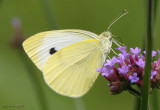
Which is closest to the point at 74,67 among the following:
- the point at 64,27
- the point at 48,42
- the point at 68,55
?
the point at 68,55

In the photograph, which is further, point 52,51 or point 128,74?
point 52,51

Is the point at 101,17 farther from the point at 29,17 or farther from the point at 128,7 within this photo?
the point at 29,17

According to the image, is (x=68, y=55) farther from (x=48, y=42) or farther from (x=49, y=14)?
(x=49, y=14)

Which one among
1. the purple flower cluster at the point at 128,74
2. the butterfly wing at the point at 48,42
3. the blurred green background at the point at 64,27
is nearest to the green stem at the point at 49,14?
the butterfly wing at the point at 48,42

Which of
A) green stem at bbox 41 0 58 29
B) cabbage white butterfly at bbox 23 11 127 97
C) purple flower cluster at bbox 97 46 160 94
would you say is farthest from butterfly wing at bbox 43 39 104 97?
purple flower cluster at bbox 97 46 160 94

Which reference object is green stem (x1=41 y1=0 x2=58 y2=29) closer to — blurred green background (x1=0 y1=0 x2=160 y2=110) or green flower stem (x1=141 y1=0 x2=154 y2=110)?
blurred green background (x1=0 y1=0 x2=160 y2=110)

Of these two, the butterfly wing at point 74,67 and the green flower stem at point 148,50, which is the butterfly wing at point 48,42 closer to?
the butterfly wing at point 74,67
